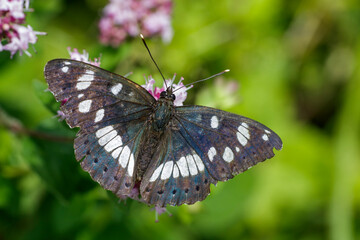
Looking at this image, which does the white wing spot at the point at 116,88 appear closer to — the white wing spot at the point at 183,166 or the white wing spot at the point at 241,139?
the white wing spot at the point at 183,166

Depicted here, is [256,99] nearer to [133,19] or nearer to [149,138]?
[133,19]

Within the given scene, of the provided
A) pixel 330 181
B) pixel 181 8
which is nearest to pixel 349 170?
pixel 330 181

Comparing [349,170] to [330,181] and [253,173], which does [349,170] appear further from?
[253,173]

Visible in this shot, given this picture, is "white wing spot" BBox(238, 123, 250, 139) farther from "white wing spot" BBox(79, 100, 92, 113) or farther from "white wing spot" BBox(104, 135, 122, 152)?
"white wing spot" BBox(79, 100, 92, 113)

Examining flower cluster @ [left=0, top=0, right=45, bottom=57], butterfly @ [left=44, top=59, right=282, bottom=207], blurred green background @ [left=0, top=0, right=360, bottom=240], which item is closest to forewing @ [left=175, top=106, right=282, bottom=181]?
butterfly @ [left=44, top=59, right=282, bottom=207]

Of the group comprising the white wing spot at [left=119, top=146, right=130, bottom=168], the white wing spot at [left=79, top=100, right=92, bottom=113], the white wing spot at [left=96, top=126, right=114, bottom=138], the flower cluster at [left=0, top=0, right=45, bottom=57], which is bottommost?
the white wing spot at [left=119, top=146, right=130, bottom=168]

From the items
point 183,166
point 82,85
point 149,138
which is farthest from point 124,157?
point 82,85

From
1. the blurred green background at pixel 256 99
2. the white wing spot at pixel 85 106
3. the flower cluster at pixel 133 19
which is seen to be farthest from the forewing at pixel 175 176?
the flower cluster at pixel 133 19
